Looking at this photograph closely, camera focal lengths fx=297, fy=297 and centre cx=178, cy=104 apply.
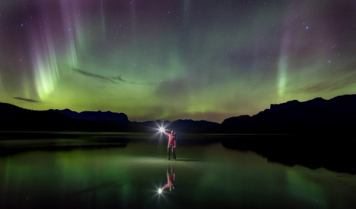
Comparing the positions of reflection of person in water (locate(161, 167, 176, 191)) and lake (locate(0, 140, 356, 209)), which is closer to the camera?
lake (locate(0, 140, 356, 209))

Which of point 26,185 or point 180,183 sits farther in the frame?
point 180,183

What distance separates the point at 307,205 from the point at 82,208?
6.41 meters

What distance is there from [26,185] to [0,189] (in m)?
0.94

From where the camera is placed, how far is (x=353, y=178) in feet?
Answer: 46.8

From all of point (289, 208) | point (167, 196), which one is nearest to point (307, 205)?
point (289, 208)

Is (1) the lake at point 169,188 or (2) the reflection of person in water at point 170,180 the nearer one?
(1) the lake at point 169,188

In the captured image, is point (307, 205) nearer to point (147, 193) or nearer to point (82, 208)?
point (147, 193)

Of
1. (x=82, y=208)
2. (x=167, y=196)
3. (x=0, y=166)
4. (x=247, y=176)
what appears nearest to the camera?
(x=82, y=208)

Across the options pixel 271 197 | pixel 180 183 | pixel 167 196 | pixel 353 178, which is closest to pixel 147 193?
pixel 167 196

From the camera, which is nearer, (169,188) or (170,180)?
(169,188)

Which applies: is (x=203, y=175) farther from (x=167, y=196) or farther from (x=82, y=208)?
(x=82, y=208)

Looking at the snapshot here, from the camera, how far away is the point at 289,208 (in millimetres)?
8273

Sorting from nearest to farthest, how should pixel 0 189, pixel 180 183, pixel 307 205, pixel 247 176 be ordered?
1. pixel 307 205
2. pixel 0 189
3. pixel 180 183
4. pixel 247 176

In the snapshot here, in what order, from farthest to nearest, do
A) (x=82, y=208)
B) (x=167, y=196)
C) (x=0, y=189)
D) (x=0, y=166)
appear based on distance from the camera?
1. (x=0, y=166)
2. (x=0, y=189)
3. (x=167, y=196)
4. (x=82, y=208)
